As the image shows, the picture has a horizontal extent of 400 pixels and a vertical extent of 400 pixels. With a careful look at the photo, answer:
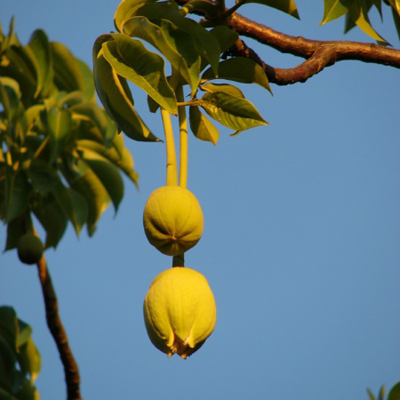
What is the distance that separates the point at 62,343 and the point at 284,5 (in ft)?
4.00

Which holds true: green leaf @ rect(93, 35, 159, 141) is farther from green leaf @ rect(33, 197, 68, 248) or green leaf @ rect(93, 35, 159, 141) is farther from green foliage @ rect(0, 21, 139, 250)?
green leaf @ rect(33, 197, 68, 248)

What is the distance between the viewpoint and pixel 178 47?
1.04 meters

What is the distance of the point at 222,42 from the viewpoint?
1.19 m

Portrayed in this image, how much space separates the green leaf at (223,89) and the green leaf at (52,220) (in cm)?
137

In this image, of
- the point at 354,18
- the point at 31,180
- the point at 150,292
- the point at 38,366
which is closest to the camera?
the point at 150,292

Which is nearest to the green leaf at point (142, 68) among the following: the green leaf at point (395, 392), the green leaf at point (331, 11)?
the green leaf at point (331, 11)

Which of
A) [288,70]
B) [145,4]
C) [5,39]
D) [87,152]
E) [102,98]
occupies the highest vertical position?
[5,39]

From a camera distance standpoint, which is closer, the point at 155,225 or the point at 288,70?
the point at 155,225

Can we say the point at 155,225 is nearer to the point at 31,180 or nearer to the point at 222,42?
the point at 222,42

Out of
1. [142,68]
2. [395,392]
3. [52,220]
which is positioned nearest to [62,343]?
[52,220]

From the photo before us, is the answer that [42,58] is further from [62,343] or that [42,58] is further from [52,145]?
[62,343]

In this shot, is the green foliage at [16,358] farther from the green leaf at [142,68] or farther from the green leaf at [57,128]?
the green leaf at [142,68]

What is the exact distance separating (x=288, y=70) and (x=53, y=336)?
109cm

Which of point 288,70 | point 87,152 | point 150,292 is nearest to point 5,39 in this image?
point 87,152
